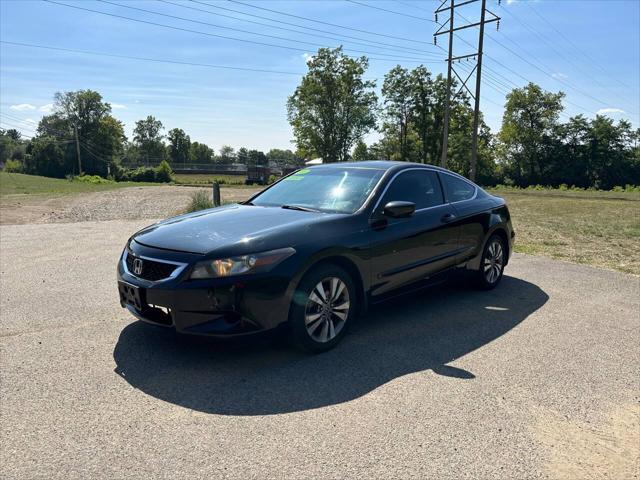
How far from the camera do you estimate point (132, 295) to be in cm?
386

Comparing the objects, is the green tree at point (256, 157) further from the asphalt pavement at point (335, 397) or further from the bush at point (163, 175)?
the asphalt pavement at point (335, 397)

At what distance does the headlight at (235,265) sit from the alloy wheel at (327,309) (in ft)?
1.50

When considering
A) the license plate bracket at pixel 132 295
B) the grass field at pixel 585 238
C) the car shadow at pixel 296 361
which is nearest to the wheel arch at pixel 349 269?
the car shadow at pixel 296 361

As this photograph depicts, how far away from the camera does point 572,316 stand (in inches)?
206

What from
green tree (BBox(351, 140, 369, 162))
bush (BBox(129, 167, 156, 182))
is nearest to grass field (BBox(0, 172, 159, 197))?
green tree (BBox(351, 140, 369, 162))

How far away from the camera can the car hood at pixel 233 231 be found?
146 inches

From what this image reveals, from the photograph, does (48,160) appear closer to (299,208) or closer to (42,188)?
(42,188)

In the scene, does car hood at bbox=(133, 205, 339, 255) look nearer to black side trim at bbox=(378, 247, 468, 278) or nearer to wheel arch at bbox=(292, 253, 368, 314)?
wheel arch at bbox=(292, 253, 368, 314)

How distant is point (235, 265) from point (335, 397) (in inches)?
45.9

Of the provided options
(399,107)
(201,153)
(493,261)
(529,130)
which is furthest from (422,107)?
(201,153)

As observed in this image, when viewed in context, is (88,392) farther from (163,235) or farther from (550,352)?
(550,352)

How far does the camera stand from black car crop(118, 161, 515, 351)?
11.8 ft

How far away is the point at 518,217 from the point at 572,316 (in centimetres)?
1146

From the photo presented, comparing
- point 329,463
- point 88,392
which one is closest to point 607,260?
point 329,463
